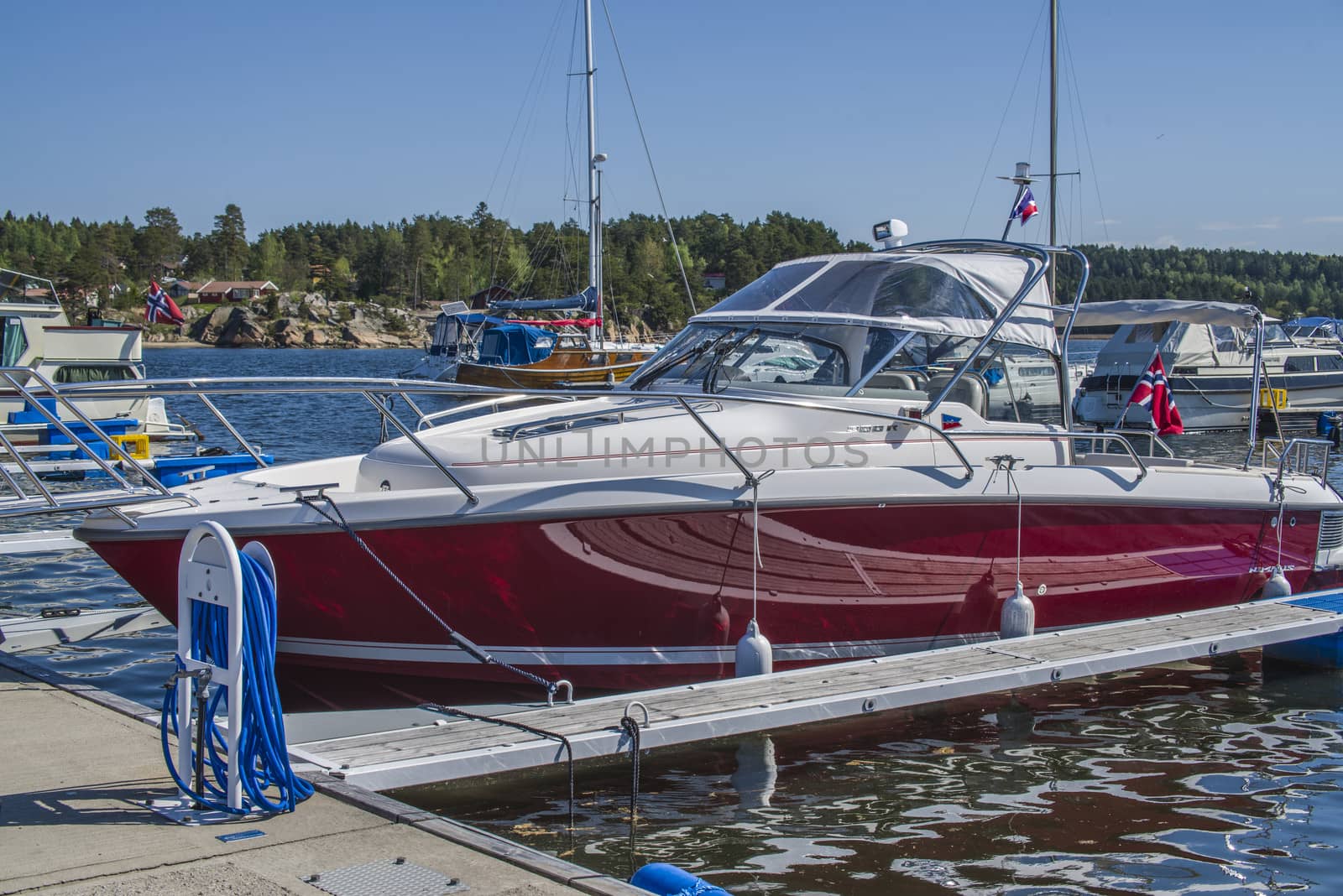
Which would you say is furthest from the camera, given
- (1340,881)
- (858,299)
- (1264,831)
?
(858,299)

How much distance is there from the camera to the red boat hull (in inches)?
244

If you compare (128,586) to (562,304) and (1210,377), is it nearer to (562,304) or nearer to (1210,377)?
(562,304)

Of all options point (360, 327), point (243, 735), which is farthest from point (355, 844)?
point (360, 327)

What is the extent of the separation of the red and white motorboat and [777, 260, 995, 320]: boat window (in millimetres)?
21

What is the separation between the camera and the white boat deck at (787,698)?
5199 mm

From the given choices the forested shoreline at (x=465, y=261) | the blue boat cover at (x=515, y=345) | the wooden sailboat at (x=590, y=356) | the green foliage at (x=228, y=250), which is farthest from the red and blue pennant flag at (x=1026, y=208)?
the green foliage at (x=228, y=250)

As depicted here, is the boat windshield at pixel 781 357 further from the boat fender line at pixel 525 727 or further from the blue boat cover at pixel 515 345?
the blue boat cover at pixel 515 345

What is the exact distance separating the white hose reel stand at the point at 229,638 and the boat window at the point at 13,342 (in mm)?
18645

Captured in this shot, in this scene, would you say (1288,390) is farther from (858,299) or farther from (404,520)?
Answer: (404,520)

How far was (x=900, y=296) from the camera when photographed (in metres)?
7.77

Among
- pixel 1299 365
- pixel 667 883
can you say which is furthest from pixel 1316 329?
pixel 667 883

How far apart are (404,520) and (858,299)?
3.31 metres

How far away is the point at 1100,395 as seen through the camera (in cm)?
2998

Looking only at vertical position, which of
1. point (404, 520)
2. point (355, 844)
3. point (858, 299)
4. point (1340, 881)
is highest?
point (858, 299)
